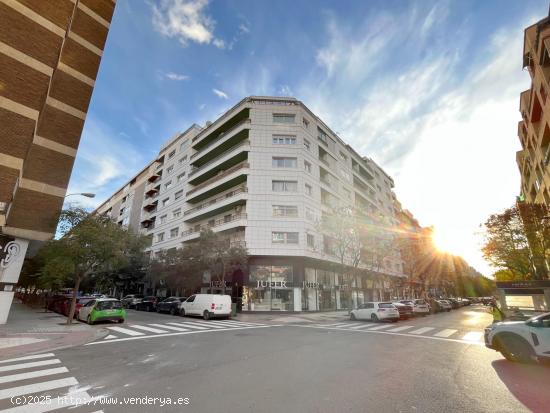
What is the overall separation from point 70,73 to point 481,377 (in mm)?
26418

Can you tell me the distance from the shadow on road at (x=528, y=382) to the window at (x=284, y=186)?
24.9 metres

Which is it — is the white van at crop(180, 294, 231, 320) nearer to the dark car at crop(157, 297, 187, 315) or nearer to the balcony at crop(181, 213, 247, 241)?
the dark car at crop(157, 297, 187, 315)

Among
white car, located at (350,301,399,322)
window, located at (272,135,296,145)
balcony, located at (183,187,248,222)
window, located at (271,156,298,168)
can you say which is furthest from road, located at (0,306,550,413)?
window, located at (272,135,296,145)

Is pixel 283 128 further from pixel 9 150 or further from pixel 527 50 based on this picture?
pixel 9 150

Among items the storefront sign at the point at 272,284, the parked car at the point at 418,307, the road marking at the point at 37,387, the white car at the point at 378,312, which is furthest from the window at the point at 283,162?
the road marking at the point at 37,387

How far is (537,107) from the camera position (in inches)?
910

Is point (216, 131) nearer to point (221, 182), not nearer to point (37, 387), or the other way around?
point (221, 182)

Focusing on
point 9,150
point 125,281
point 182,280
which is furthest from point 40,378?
point 125,281

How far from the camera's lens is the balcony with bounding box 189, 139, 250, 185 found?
108 feet

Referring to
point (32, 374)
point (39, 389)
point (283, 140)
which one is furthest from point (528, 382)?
point (283, 140)

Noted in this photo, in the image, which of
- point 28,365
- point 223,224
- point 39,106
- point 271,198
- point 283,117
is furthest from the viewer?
point 283,117

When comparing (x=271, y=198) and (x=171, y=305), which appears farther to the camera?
(x=271, y=198)

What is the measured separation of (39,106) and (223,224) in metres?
19.7

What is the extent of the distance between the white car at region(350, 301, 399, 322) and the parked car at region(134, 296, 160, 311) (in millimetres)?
19745
